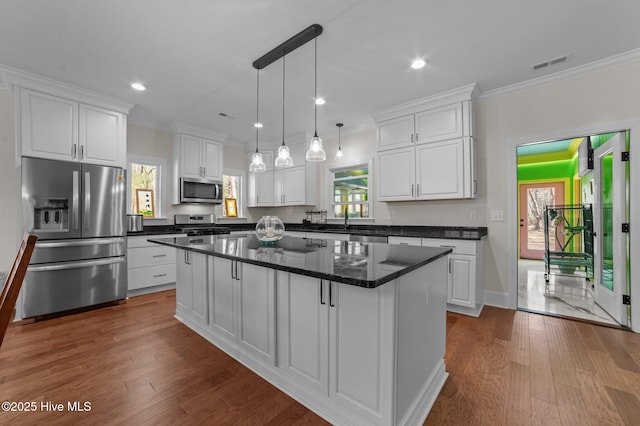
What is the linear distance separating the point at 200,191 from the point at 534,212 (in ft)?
26.7

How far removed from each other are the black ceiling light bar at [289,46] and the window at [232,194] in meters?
3.22

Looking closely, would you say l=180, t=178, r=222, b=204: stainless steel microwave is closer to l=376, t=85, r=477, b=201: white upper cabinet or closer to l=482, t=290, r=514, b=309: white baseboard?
l=376, t=85, r=477, b=201: white upper cabinet

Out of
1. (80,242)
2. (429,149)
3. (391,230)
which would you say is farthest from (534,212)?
(80,242)

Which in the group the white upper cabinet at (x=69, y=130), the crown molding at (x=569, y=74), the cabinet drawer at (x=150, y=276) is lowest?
the cabinet drawer at (x=150, y=276)

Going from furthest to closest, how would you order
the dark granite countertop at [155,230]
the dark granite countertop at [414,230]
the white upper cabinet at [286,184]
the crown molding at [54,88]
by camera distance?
1. the white upper cabinet at [286,184]
2. the dark granite countertop at [155,230]
3. the dark granite countertop at [414,230]
4. the crown molding at [54,88]

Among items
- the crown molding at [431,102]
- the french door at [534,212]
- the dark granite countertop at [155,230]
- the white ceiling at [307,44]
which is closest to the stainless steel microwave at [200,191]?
the dark granite countertop at [155,230]

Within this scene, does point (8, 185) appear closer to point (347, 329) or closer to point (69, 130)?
point (69, 130)

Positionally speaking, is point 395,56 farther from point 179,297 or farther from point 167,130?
point 167,130

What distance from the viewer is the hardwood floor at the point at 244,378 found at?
156cm

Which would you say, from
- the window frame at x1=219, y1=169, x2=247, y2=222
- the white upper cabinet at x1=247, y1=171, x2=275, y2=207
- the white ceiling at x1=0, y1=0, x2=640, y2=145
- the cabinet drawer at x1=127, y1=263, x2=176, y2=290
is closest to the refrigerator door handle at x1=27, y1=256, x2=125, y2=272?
the cabinet drawer at x1=127, y1=263, x2=176, y2=290

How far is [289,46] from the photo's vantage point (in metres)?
2.43

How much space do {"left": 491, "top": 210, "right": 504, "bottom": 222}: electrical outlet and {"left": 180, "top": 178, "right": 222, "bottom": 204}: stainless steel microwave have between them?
4.29m

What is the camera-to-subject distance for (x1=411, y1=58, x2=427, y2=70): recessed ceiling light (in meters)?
2.68

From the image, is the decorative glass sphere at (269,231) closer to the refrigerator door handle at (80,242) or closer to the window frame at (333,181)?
the refrigerator door handle at (80,242)
